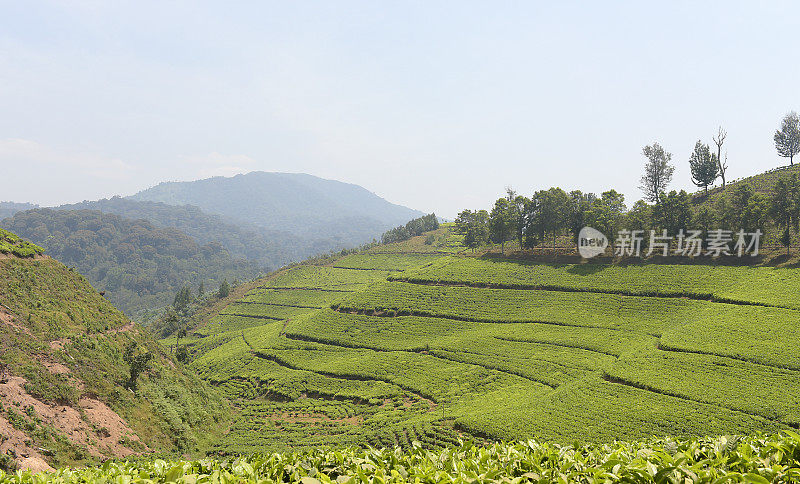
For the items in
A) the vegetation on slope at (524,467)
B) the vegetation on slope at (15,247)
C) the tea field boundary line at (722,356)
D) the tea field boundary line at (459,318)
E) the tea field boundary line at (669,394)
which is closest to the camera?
the vegetation on slope at (524,467)

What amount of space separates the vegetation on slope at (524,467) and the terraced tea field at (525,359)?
87.6 ft

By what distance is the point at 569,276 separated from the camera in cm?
6238

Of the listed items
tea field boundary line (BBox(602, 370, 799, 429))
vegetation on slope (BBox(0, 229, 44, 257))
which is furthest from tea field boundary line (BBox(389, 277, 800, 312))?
vegetation on slope (BBox(0, 229, 44, 257))

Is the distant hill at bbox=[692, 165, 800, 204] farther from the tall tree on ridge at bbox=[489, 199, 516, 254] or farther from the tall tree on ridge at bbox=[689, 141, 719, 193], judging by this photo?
the tall tree on ridge at bbox=[489, 199, 516, 254]

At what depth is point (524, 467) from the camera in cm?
580

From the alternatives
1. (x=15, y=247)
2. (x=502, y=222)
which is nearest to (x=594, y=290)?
(x=502, y=222)

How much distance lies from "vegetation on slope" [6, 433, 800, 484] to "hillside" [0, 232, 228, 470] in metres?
21.3

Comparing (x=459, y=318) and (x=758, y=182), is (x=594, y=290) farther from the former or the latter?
(x=758, y=182)

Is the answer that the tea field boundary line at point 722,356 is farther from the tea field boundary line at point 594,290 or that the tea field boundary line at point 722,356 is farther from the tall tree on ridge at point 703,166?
the tall tree on ridge at point 703,166

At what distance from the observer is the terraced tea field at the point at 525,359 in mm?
31281

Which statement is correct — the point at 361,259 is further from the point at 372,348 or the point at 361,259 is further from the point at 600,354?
the point at 600,354

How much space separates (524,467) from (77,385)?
33.0 metres

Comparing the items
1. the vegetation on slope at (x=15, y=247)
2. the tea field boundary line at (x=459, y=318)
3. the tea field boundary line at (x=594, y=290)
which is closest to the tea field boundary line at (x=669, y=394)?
the tea field boundary line at (x=459, y=318)

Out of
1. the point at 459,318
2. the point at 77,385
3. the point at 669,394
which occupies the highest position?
the point at 77,385
